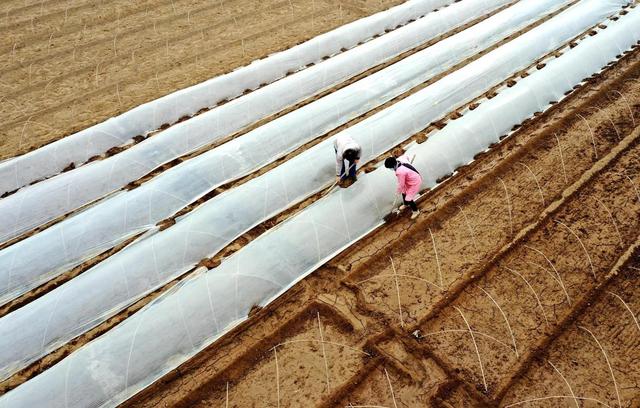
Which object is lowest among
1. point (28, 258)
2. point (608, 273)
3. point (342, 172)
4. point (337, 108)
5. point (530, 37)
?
point (608, 273)

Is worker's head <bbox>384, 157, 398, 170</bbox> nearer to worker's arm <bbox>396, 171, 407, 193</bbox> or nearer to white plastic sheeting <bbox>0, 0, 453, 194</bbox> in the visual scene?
worker's arm <bbox>396, 171, 407, 193</bbox>

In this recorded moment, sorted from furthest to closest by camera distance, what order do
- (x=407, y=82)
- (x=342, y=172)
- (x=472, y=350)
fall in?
(x=407, y=82) → (x=342, y=172) → (x=472, y=350)

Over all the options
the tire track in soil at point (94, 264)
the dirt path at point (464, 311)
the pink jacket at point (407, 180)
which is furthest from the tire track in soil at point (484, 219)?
the tire track in soil at point (94, 264)

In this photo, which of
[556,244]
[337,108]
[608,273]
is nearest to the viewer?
[608,273]

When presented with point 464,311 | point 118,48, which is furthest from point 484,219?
point 118,48

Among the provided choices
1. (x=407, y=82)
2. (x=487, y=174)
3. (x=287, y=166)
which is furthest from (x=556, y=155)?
(x=287, y=166)

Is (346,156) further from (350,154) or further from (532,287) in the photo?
(532,287)

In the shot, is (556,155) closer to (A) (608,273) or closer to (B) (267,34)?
(A) (608,273)
